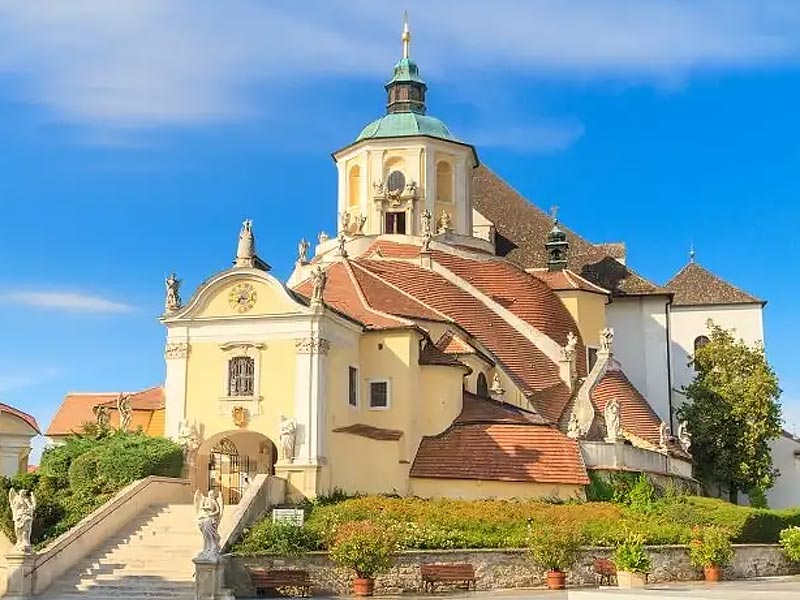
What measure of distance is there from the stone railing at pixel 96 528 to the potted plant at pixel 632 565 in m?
13.0

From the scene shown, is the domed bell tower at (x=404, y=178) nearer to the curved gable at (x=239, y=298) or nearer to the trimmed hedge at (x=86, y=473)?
the curved gable at (x=239, y=298)

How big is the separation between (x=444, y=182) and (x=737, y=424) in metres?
16.8

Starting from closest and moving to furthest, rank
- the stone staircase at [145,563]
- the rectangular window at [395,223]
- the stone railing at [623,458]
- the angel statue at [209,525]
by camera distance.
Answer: the angel statue at [209,525]
the stone staircase at [145,563]
the stone railing at [623,458]
the rectangular window at [395,223]

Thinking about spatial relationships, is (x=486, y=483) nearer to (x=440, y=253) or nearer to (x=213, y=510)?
(x=213, y=510)

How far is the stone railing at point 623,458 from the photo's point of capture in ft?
122

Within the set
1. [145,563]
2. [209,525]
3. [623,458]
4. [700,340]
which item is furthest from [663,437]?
[209,525]

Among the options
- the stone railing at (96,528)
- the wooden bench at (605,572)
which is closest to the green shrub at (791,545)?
the wooden bench at (605,572)

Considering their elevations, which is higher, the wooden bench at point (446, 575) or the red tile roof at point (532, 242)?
the red tile roof at point (532, 242)

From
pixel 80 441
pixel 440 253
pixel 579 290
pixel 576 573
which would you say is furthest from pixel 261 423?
pixel 579 290

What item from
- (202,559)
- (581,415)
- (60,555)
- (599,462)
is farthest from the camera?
(581,415)

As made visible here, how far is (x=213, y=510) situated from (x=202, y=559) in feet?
3.73

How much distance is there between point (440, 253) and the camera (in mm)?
47062

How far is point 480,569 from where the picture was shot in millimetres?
27688

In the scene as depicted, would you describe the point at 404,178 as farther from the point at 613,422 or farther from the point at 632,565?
the point at 632,565
